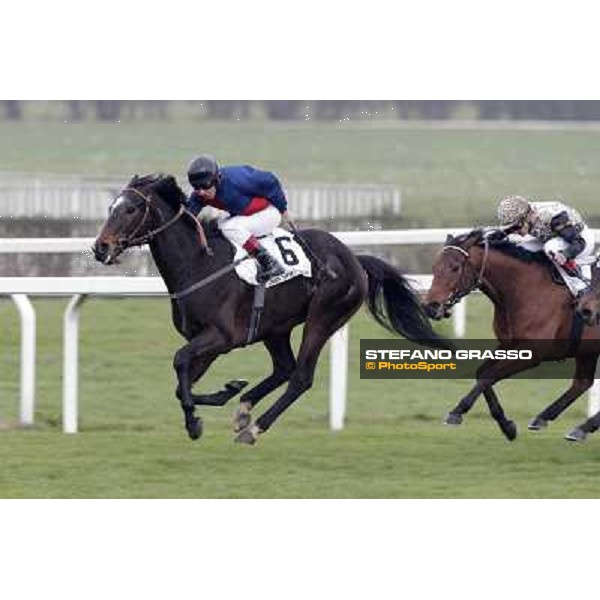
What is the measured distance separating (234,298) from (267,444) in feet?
2.36

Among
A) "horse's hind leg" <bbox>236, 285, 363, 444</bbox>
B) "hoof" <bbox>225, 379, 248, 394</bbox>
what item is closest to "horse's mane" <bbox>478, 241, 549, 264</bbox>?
"horse's hind leg" <bbox>236, 285, 363, 444</bbox>

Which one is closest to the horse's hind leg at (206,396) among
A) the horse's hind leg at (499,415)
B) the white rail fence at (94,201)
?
the horse's hind leg at (499,415)

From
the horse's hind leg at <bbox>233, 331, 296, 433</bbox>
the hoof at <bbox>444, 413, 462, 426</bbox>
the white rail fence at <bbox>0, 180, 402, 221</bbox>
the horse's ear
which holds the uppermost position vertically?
the horse's ear

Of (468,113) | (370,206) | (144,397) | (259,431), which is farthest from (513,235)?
(468,113)

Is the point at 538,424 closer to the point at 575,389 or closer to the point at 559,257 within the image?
the point at 575,389

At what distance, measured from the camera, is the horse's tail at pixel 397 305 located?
965cm

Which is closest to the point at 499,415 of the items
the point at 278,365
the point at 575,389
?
the point at 575,389

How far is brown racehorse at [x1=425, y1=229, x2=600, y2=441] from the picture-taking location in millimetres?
9070

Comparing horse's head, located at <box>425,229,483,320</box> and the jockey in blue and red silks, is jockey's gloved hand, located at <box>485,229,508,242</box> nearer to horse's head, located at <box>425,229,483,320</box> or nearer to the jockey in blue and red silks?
horse's head, located at <box>425,229,483,320</box>

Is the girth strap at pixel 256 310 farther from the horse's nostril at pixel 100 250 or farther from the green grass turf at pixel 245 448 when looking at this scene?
the horse's nostril at pixel 100 250

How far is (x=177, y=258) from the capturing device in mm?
8922

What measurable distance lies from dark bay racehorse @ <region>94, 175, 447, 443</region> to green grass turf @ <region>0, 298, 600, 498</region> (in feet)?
0.94

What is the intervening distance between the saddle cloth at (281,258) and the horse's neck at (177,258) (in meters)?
0.18

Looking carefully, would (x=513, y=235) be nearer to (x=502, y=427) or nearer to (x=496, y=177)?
(x=502, y=427)
